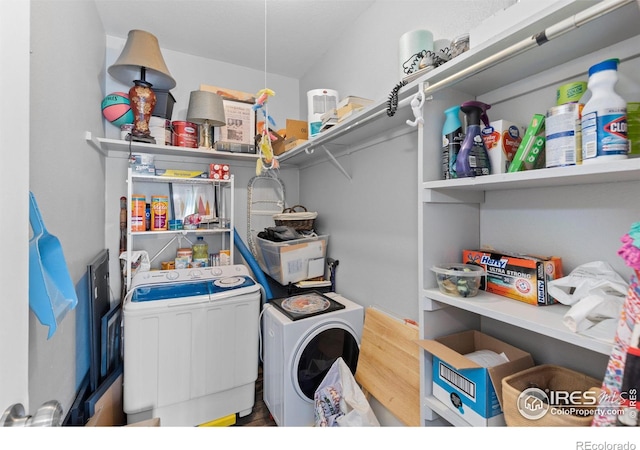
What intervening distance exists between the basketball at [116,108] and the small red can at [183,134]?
11.8 inches

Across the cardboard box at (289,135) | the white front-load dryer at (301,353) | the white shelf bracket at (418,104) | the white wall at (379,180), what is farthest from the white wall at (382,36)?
the white front-load dryer at (301,353)

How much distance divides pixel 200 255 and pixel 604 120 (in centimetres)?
236

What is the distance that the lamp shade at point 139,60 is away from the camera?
180cm

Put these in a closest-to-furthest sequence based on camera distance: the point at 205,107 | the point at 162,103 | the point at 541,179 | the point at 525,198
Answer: the point at 541,179, the point at 525,198, the point at 205,107, the point at 162,103

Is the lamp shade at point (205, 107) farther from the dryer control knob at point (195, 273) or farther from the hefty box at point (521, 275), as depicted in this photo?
the hefty box at point (521, 275)

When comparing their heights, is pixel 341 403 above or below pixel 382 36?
below

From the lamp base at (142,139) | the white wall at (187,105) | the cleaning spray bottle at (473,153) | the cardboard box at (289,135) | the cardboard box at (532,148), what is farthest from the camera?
the cardboard box at (289,135)

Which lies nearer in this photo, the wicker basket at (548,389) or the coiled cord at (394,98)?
the wicker basket at (548,389)

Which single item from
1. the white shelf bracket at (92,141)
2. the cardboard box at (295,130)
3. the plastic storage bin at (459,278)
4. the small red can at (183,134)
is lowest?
the plastic storage bin at (459,278)

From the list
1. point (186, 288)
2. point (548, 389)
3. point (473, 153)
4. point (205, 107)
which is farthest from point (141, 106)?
point (548, 389)

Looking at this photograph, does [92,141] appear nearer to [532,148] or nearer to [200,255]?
[200,255]

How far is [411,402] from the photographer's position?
124cm

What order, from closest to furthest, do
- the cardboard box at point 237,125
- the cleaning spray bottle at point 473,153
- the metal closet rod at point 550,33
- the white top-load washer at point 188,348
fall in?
the metal closet rod at point 550,33 → the cleaning spray bottle at point 473,153 → the white top-load washer at point 188,348 → the cardboard box at point 237,125

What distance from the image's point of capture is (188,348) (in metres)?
1.60
